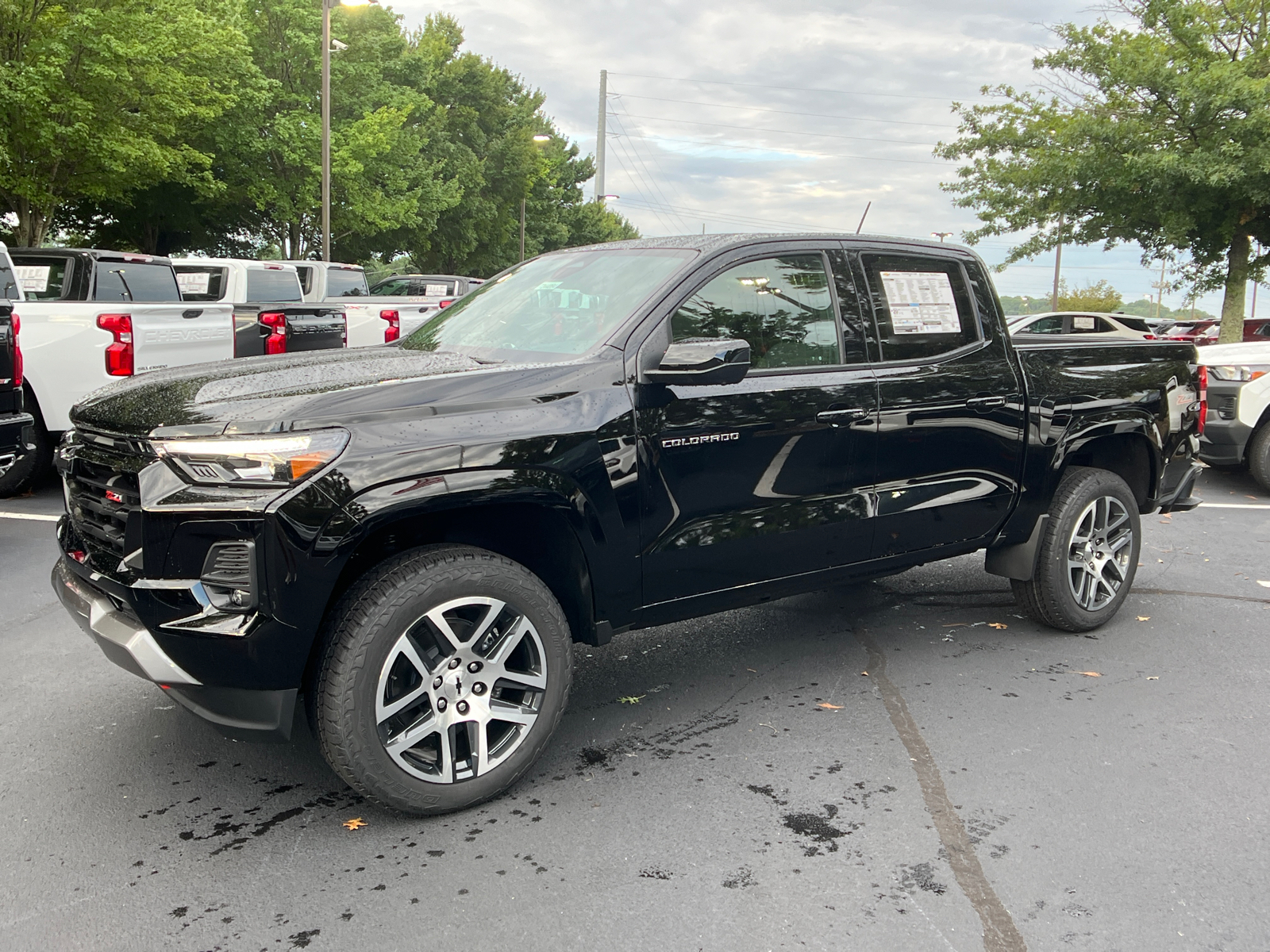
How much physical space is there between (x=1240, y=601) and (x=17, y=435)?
7319 millimetres

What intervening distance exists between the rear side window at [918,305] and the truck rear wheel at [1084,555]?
3.26ft

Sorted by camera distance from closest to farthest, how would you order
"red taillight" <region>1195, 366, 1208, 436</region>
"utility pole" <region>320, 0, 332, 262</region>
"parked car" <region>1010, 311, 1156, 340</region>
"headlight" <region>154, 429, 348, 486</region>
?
"headlight" <region>154, 429, 348, 486</region> → "red taillight" <region>1195, 366, 1208, 436</region> → "parked car" <region>1010, 311, 1156, 340</region> → "utility pole" <region>320, 0, 332, 262</region>

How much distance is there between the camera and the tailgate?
8156 millimetres

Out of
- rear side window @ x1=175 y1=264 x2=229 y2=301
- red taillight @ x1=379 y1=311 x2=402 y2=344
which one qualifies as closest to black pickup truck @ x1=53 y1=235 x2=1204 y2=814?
rear side window @ x1=175 y1=264 x2=229 y2=301

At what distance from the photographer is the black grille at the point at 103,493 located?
3.00 m

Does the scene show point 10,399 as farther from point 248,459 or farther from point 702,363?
point 702,363

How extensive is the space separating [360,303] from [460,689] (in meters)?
12.8

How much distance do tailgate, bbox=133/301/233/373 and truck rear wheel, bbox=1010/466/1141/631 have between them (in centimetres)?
626

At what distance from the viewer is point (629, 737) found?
3.80 m

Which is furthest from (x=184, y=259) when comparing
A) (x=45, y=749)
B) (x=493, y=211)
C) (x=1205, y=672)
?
(x=493, y=211)

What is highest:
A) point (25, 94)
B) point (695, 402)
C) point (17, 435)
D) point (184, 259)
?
point (25, 94)

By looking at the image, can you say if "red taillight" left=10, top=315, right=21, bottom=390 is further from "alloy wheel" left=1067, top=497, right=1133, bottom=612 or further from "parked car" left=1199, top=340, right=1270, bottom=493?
"parked car" left=1199, top=340, right=1270, bottom=493

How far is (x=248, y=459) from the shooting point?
284 cm

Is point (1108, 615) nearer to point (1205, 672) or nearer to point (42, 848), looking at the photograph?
point (1205, 672)
